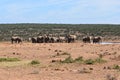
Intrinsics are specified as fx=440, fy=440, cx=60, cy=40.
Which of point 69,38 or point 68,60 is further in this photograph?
point 69,38

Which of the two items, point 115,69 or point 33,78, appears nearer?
point 33,78

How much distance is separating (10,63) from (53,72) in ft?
19.2

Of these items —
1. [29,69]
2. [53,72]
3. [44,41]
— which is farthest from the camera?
[44,41]

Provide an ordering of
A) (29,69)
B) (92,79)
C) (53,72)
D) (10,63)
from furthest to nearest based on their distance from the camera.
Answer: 1. (10,63)
2. (29,69)
3. (53,72)
4. (92,79)

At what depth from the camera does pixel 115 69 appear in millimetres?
21844

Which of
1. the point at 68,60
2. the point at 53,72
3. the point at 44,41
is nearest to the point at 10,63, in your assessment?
the point at 68,60

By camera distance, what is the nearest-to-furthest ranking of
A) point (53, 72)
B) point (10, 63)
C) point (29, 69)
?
point (53, 72), point (29, 69), point (10, 63)

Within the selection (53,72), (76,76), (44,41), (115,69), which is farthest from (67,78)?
(44,41)

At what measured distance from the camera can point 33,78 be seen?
1848 centimetres

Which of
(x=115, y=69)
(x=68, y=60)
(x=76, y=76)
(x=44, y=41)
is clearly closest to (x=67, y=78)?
(x=76, y=76)

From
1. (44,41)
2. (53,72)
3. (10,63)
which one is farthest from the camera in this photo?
(44,41)

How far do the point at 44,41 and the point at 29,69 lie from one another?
3522 centimetres

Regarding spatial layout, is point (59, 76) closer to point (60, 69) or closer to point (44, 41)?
point (60, 69)

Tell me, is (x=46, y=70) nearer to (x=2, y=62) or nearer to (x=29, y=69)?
(x=29, y=69)
